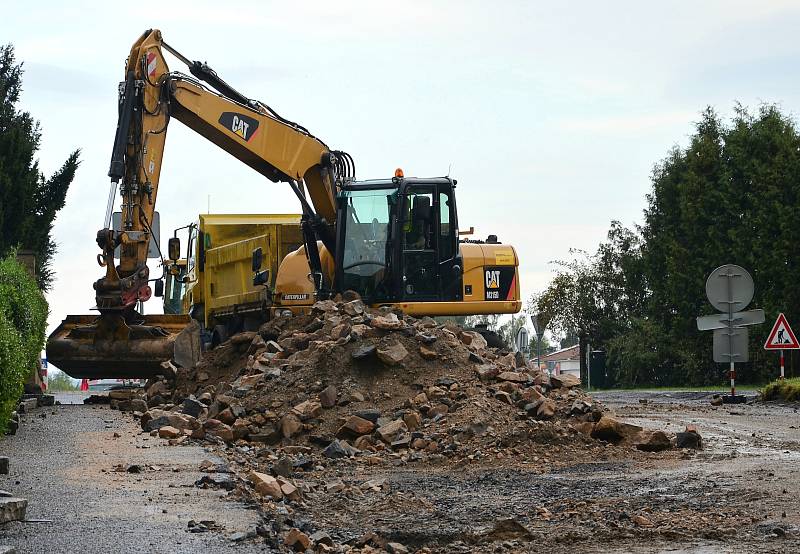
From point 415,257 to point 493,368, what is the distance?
17.8ft

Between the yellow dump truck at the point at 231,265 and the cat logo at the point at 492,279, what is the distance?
4045 mm

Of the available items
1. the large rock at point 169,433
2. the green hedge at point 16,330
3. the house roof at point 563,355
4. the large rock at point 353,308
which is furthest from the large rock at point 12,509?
the house roof at point 563,355

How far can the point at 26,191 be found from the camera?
36781mm

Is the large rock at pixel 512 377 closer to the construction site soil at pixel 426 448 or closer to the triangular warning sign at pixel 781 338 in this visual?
the construction site soil at pixel 426 448

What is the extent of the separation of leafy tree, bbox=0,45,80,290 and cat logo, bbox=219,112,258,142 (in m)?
12.3

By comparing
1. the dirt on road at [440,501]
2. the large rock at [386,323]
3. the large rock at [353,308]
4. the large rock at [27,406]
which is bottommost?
the dirt on road at [440,501]

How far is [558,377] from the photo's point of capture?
1859 centimetres

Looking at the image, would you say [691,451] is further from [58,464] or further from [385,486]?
A: [58,464]

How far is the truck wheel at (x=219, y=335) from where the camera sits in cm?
2805

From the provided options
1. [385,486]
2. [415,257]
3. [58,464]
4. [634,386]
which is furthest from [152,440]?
[634,386]

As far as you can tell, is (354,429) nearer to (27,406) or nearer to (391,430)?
(391,430)

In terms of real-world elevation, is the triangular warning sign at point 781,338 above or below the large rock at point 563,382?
above

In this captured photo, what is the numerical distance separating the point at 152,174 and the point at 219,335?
546 centimetres

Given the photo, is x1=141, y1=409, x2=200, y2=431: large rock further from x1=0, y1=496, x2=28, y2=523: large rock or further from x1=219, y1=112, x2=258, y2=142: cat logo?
x1=0, y1=496, x2=28, y2=523: large rock
